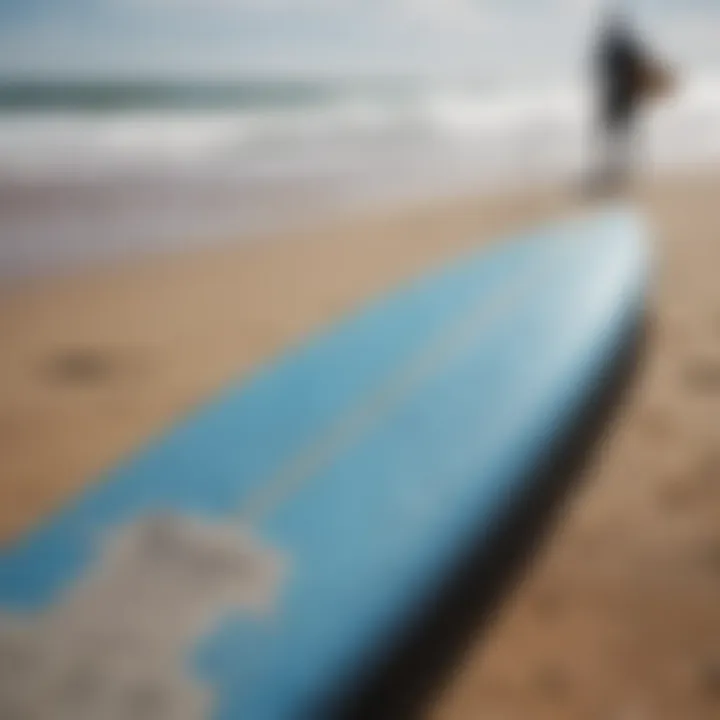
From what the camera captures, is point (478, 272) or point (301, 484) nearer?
point (301, 484)

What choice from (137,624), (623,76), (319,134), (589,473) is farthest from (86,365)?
(319,134)

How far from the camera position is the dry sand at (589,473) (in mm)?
1570

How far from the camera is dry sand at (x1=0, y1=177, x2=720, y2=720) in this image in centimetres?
157

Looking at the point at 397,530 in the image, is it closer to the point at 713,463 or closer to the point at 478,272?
the point at 713,463

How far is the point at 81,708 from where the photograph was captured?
3.79ft

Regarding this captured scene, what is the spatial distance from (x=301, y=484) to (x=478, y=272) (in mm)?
1494

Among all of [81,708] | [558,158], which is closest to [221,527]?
[81,708]

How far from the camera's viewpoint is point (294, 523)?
153 cm

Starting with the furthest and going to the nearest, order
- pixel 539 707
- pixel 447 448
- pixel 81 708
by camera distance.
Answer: pixel 447 448
pixel 539 707
pixel 81 708

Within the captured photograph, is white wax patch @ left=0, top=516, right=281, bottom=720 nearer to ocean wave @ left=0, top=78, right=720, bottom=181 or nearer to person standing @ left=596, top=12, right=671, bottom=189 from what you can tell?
ocean wave @ left=0, top=78, right=720, bottom=181

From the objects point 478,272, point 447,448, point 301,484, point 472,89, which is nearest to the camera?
point 301,484

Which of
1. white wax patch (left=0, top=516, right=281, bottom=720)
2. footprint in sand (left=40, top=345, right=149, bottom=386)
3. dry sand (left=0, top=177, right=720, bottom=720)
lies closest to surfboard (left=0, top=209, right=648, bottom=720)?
white wax patch (left=0, top=516, right=281, bottom=720)

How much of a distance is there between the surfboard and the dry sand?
0.19m

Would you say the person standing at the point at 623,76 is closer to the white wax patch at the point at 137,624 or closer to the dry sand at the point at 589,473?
the dry sand at the point at 589,473
